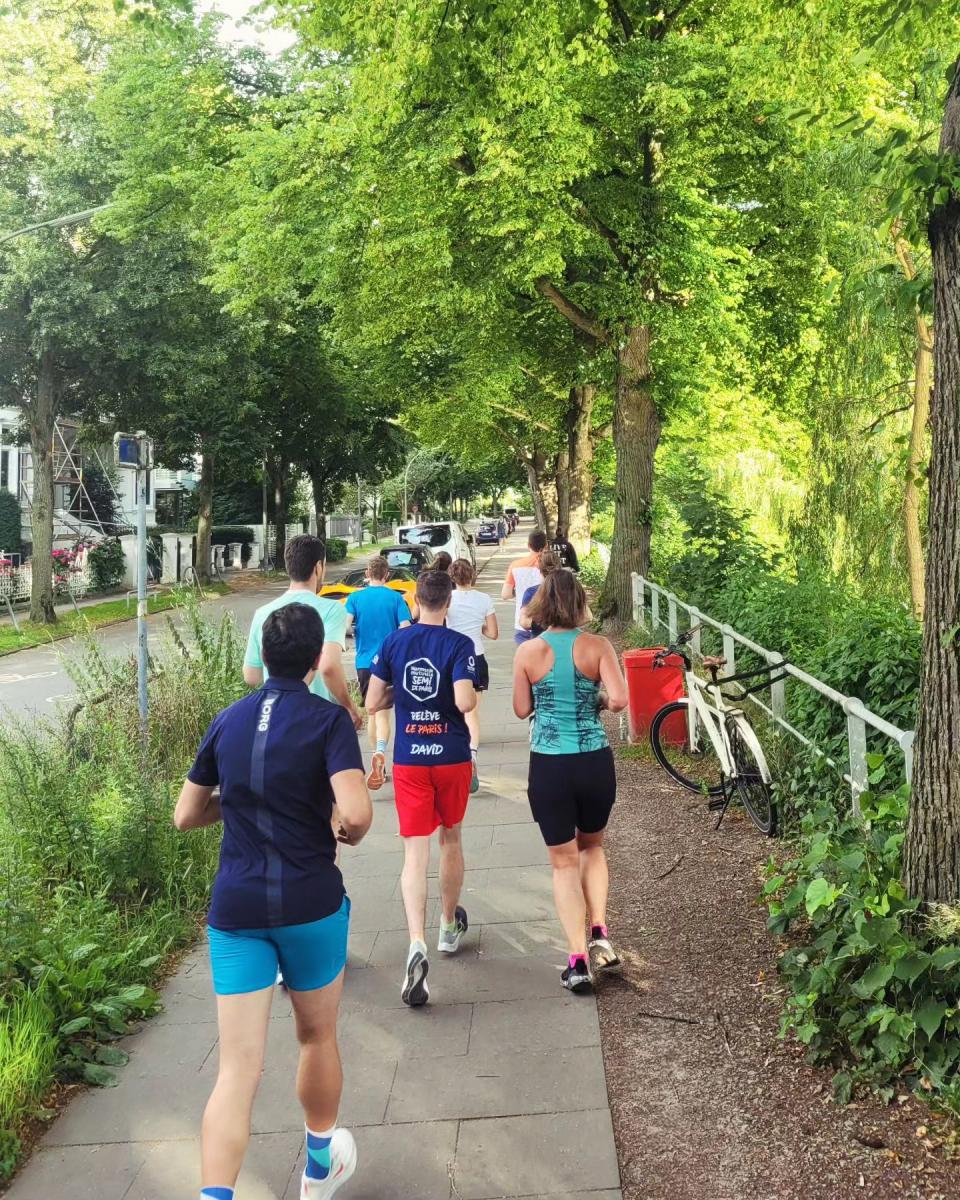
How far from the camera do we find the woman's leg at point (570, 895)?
5.02m

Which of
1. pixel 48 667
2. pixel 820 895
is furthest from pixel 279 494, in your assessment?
pixel 820 895

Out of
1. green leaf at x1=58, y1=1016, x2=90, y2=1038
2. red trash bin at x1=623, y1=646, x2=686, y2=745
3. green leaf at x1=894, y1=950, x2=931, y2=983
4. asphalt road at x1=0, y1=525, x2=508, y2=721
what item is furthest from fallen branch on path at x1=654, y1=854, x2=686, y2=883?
asphalt road at x1=0, y1=525, x2=508, y2=721

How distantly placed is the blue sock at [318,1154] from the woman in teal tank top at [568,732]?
1785 mm

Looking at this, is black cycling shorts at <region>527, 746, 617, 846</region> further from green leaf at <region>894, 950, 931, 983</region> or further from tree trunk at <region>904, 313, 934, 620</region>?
tree trunk at <region>904, 313, 934, 620</region>

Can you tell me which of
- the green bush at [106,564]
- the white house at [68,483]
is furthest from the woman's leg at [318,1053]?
the white house at [68,483]

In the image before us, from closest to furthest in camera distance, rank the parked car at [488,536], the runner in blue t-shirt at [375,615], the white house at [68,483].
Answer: the runner in blue t-shirt at [375,615] → the white house at [68,483] → the parked car at [488,536]

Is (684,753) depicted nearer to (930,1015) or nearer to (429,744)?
(429,744)

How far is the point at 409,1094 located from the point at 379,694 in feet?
6.22

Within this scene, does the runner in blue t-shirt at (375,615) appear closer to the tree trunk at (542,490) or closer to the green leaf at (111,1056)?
the green leaf at (111,1056)

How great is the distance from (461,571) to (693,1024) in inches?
204

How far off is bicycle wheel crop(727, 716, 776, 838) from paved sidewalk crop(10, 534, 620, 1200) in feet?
6.00

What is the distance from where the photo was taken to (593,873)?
521 centimetres

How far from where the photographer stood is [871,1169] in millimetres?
3512

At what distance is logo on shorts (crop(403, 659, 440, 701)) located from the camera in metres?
5.28
